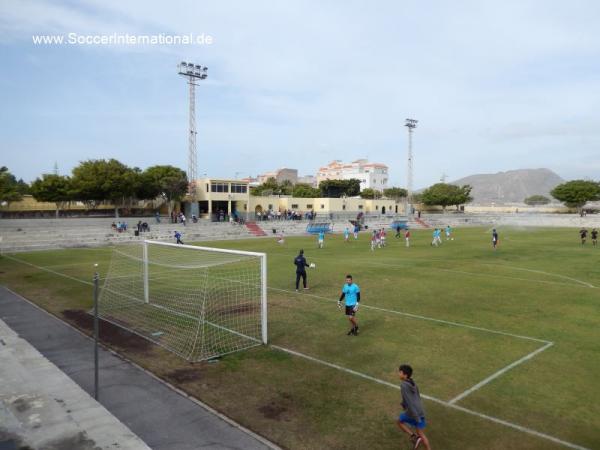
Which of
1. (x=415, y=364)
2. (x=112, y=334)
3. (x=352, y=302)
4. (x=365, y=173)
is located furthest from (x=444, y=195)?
(x=112, y=334)

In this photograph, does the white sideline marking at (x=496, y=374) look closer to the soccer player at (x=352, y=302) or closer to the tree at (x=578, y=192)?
the soccer player at (x=352, y=302)

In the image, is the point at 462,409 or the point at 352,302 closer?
the point at 462,409

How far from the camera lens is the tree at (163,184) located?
55.9 meters

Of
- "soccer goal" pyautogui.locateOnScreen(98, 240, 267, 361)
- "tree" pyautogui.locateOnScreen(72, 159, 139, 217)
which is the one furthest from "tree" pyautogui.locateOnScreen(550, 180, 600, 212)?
"soccer goal" pyautogui.locateOnScreen(98, 240, 267, 361)

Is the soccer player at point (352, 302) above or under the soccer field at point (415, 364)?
above

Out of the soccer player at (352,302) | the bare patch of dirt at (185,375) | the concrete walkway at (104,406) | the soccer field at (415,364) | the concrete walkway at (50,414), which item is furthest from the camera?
the soccer player at (352,302)

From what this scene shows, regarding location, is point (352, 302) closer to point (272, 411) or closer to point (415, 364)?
point (415, 364)

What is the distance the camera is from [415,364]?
963cm

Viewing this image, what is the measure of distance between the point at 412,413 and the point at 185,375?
5.06m

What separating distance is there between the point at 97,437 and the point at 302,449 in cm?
310

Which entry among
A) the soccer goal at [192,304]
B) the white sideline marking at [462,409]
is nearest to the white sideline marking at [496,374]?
the white sideline marking at [462,409]

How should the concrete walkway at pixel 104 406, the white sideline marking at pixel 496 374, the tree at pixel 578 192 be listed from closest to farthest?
the concrete walkway at pixel 104 406 → the white sideline marking at pixel 496 374 → the tree at pixel 578 192

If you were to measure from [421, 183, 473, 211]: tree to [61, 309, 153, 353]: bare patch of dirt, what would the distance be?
94313mm

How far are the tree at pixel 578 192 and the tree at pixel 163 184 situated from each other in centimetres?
8299
